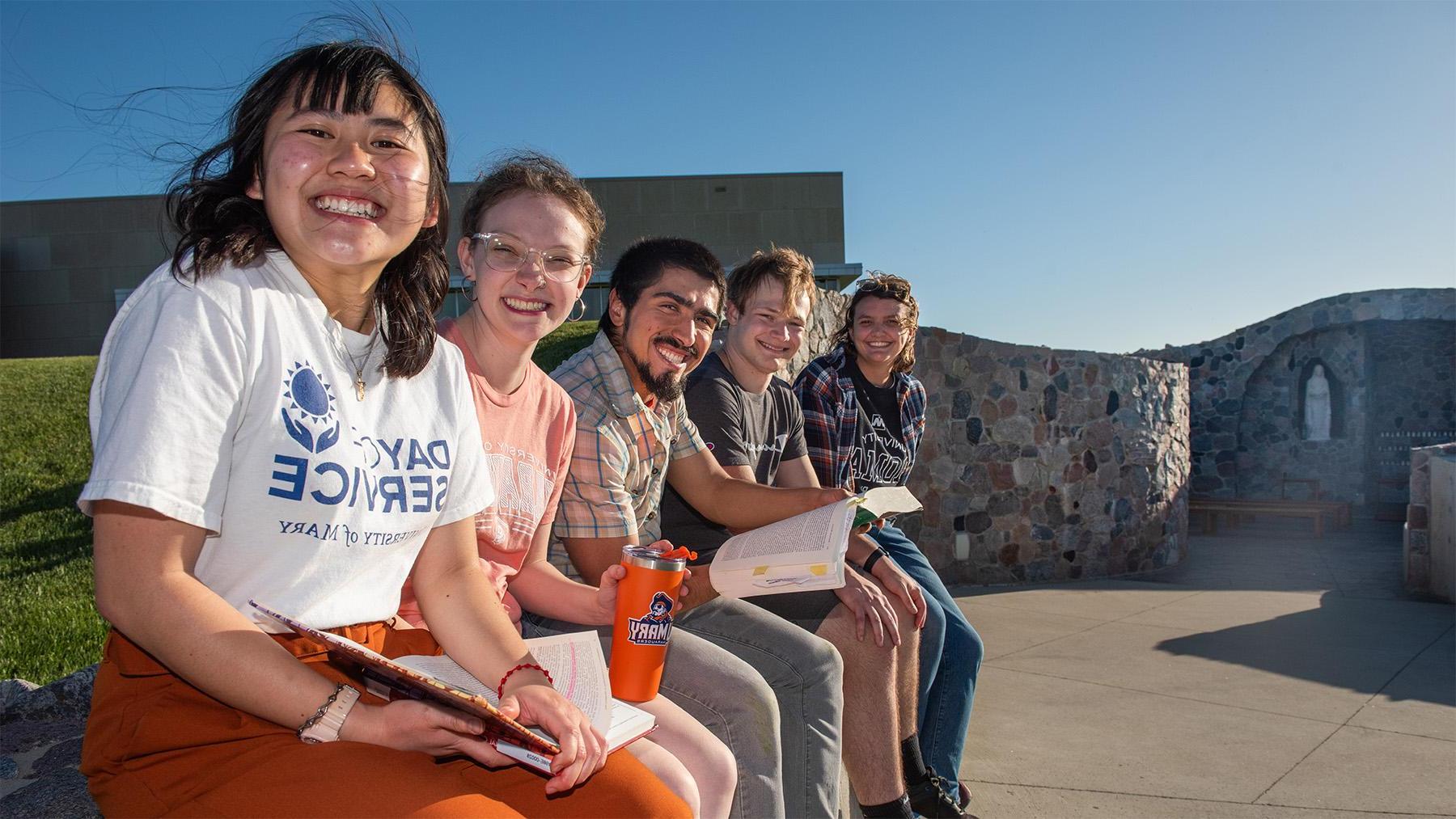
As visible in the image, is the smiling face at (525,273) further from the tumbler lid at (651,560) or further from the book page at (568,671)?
the book page at (568,671)

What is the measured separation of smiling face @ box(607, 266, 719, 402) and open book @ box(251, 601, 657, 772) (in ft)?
2.70

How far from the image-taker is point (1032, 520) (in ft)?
25.6

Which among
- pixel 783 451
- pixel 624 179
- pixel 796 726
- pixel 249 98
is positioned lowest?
pixel 796 726

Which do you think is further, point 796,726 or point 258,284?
point 796,726

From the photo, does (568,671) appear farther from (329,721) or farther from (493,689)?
(329,721)

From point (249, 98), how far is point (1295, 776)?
12.0 feet

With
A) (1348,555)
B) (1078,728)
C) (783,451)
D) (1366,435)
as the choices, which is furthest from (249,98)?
(1366,435)

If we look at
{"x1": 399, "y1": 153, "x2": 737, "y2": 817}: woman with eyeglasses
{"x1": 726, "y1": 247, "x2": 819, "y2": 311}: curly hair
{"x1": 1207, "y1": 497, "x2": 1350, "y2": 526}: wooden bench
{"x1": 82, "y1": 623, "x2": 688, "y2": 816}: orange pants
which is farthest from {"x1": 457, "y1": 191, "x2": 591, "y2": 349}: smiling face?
{"x1": 1207, "y1": 497, "x2": 1350, "y2": 526}: wooden bench

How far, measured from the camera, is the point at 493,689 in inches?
58.4

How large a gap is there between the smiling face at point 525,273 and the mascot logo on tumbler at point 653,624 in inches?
24.7

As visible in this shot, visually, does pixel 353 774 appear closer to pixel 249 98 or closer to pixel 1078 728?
pixel 249 98

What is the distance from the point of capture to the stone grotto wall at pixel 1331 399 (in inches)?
595

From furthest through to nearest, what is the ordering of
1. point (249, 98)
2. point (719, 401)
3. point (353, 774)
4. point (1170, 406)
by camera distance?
point (1170, 406), point (719, 401), point (249, 98), point (353, 774)

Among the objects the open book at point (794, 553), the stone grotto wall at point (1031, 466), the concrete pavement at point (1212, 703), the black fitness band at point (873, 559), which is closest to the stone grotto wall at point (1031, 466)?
the stone grotto wall at point (1031, 466)
